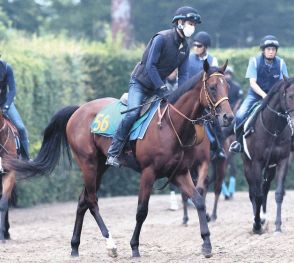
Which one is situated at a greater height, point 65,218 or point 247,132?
point 247,132

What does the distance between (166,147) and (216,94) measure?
35.0 inches

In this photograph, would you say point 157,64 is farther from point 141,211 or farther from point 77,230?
point 77,230

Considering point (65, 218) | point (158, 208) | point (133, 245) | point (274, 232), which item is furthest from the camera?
point (158, 208)

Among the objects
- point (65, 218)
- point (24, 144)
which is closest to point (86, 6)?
point (65, 218)

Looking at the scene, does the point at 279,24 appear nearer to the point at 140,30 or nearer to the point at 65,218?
the point at 140,30

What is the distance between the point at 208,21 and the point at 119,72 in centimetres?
1133

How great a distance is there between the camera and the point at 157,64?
39.0 ft

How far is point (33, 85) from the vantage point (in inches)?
801

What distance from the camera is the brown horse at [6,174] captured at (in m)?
13.8

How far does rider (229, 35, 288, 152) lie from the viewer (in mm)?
14453

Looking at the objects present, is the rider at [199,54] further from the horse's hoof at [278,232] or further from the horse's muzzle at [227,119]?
the horse's muzzle at [227,119]

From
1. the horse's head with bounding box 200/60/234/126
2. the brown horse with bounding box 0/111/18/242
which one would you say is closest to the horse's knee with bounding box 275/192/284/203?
the horse's head with bounding box 200/60/234/126

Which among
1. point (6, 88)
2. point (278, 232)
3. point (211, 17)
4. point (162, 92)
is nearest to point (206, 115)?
point (162, 92)

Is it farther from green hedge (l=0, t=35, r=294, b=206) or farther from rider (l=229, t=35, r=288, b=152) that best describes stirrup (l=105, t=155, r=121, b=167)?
green hedge (l=0, t=35, r=294, b=206)
